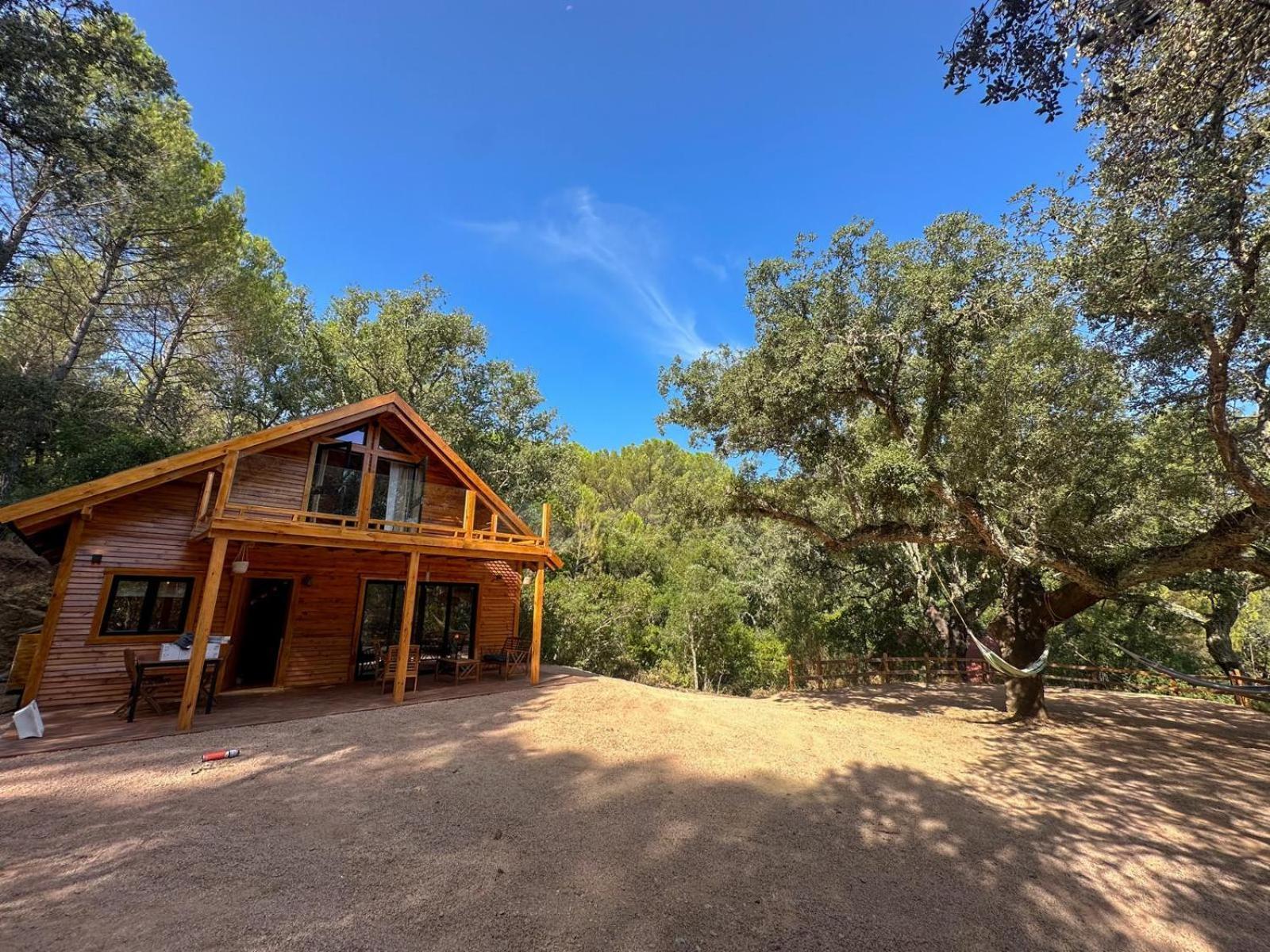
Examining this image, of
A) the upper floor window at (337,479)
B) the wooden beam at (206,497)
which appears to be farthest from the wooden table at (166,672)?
the upper floor window at (337,479)

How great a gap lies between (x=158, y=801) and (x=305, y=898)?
2.58 metres

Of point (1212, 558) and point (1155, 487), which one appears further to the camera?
point (1155, 487)

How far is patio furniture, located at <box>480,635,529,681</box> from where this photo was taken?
1071 centimetres

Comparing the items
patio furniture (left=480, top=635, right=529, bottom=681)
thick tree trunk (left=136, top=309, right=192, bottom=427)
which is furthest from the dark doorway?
thick tree trunk (left=136, top=309, right=192, bottom=427)

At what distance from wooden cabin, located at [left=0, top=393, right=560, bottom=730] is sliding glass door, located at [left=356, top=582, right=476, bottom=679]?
36 mm

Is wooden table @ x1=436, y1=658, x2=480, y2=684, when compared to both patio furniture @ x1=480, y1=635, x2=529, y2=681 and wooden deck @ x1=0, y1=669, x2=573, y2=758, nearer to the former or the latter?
patio furniture @ x1=480, y1=635, x2=529, y2=681

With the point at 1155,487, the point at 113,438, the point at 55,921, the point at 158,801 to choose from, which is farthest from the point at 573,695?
the point at 113,438

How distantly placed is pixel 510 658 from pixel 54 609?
7.31 metres

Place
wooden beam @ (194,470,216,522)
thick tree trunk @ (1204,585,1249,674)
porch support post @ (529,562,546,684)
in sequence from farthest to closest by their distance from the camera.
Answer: thick tree trunk @ (1204,585,1249,674), porch support post @ (529,562,546,684), wooden beam @ (194,470,216,522)

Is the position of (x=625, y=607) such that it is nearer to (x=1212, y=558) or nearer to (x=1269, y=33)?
(x=1212, y=558)

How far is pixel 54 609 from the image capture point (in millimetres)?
7648

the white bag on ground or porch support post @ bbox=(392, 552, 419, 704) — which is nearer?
the white bag on ground

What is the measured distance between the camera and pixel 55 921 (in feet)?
9.18

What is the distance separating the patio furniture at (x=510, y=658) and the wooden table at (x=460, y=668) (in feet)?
0.71
